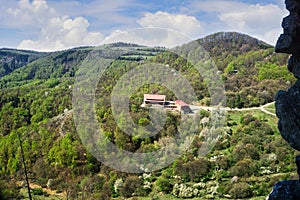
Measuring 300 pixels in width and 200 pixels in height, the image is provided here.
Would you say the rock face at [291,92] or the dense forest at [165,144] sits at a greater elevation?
the rock face at [291,92]

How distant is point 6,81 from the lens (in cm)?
4850

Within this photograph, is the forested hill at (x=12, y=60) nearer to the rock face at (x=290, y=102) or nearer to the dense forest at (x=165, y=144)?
the dense forest at (x=165, y=144)

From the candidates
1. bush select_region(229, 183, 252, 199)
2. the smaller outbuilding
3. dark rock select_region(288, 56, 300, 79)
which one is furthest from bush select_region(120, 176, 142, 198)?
dark rock select_region(288, 56, 300, 79)

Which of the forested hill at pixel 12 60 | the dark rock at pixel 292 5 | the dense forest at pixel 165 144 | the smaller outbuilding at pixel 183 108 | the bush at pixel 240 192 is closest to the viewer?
the dark rock at pixel 292 5

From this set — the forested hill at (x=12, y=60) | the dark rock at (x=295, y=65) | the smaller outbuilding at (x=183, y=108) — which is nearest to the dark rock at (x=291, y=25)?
the dark rock at (x=295, y=65)

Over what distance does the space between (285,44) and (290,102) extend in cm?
56

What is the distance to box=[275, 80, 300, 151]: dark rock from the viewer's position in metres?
3.04

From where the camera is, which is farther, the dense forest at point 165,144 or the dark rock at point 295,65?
the dense forest at point 165,144

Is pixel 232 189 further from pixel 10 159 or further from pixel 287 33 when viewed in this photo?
pixel 10 159

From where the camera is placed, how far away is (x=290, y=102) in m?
3.09

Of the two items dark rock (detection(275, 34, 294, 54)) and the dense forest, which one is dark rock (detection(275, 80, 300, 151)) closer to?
dark rock (detection(275, 34, 294, 54))

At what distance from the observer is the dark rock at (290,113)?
3.04m

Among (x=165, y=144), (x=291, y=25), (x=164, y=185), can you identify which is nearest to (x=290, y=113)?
(x=291, y=25)

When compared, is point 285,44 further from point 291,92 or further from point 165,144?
point 165,144
